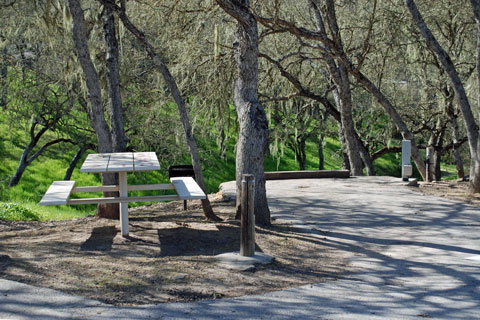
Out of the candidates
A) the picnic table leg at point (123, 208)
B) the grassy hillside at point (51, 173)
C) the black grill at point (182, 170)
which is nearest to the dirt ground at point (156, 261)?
the picnic table leg at point (123, 208)

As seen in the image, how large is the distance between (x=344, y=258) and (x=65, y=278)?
335 centimetres

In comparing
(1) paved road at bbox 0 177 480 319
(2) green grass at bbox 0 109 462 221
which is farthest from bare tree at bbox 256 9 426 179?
(2) green grass at bbox 0 109 462 221

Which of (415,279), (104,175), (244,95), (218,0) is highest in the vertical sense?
(218,0)

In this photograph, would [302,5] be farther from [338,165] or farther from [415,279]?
[338,165]

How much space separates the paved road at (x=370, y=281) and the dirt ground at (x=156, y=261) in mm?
288

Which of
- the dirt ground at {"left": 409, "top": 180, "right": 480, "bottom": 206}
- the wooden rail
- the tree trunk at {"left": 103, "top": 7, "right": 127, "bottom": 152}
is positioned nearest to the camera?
the tree trunk at {"left": 103, "top": 7, "right": 127, "bottom": 152}

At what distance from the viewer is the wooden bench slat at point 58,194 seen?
6.61 m

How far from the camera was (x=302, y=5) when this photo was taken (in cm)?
1820

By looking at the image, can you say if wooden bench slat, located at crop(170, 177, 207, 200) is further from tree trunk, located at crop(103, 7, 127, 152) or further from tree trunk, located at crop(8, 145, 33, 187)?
tree trunk, located at crop(8, 145, 33, 187)

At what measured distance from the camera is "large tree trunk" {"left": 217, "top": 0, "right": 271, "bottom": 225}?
866 centimetres

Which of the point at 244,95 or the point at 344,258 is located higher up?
the point at 244,95

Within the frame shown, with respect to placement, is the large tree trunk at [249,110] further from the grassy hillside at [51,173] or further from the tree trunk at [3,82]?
the tree trunk at [3,82]

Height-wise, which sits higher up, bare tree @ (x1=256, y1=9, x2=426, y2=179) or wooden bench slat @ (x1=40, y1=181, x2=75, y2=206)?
bare tree @ (x1=256, y1=9, x2=426, y2=179)

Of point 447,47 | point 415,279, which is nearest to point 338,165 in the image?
point 447,47
